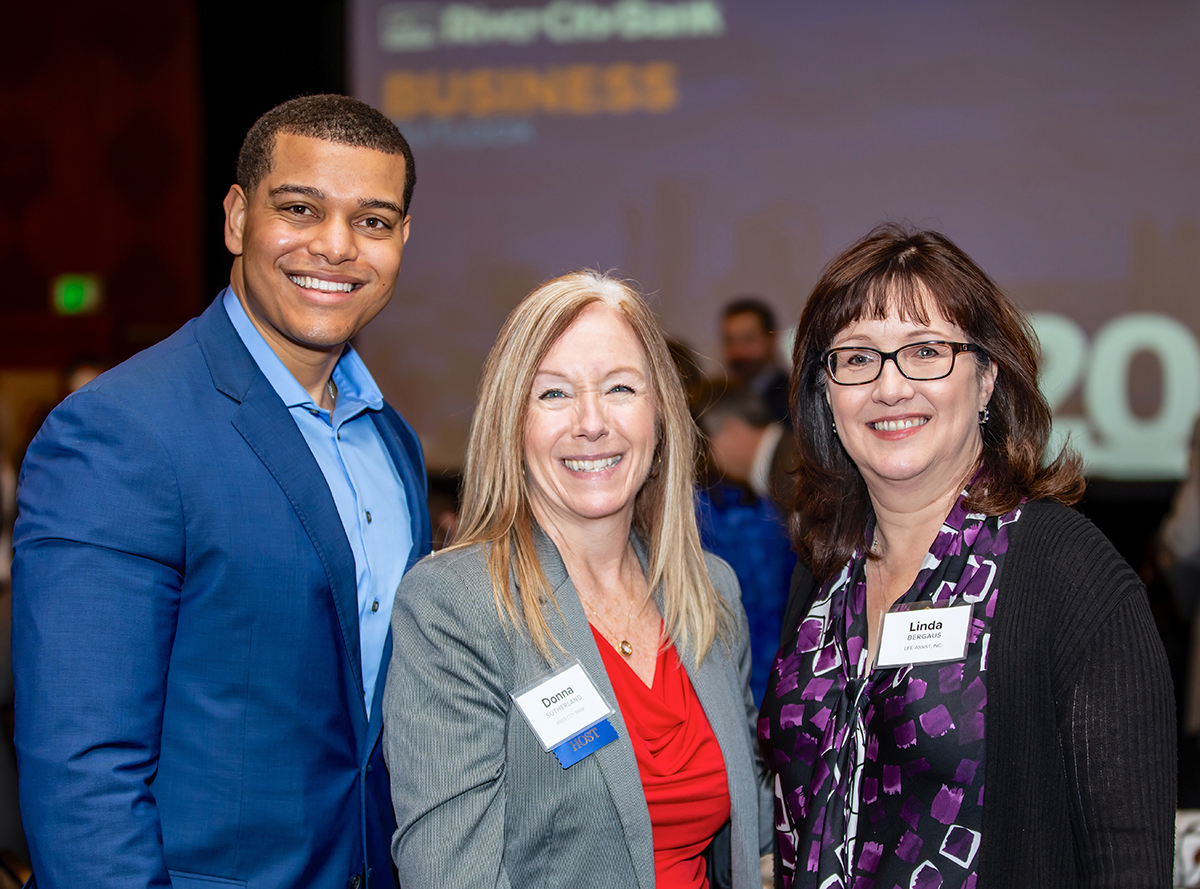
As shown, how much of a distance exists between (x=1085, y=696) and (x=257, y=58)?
Answer: 21.1 feet

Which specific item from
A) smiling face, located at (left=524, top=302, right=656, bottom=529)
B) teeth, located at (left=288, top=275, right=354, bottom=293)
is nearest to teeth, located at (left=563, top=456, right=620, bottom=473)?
smiling face, located at (left=524, top=302, right=656, bottom=529)

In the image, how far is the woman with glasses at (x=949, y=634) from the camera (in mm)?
1417

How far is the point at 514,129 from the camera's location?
251 inches

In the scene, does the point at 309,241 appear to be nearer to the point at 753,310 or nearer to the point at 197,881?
the point at 197,881

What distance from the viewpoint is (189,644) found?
1469 millimetres

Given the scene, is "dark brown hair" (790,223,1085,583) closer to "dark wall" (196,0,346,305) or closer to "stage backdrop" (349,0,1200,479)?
"stage backdrop" (349,0,1200,479)

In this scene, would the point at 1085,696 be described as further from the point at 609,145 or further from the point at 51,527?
the point at 609,145

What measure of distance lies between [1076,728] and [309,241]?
4.92 feet

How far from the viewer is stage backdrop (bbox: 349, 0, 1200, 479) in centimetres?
600

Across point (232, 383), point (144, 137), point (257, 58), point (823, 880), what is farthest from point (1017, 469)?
point (144, 137)

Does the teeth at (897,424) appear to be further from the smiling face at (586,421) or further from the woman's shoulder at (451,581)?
the woman's shoulder at (451,581)

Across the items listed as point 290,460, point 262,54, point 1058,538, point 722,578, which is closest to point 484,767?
point 290,460

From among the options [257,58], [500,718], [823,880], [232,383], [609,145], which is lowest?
[823,880]

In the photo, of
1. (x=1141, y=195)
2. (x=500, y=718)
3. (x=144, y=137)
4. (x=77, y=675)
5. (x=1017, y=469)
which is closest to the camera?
(x=77, y=675)
